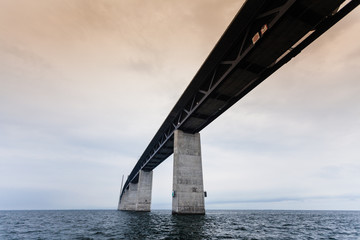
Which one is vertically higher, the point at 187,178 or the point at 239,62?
the point at 239,62

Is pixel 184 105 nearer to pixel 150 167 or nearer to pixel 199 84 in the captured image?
pixel 199 84

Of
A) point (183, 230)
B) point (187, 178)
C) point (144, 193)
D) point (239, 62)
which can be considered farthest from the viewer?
point (144, 193)

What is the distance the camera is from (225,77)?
51.9 feet

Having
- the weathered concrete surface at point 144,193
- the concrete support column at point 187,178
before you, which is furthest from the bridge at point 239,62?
the weathered concrete surface at point 144,193

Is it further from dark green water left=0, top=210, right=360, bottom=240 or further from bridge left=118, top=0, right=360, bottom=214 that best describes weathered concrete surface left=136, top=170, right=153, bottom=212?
dark green water left=0, top=210, right=360, bottom=240

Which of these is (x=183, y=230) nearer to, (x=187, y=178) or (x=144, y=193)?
(x=187, y=178)

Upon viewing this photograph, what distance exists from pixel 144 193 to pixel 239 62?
146 feet

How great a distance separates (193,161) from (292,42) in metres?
17.2

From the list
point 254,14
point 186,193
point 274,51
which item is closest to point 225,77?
point 274,51

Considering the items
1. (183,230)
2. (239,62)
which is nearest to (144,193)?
(183,230)

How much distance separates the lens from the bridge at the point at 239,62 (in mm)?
10930

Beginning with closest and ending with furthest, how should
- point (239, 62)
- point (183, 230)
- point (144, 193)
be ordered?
point (183, 230), point (239, 62), point (144, 193)

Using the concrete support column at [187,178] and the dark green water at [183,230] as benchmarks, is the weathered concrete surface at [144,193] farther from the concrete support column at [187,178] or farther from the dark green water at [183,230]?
the concrete support column at [187,178]

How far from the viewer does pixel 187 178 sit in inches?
903
